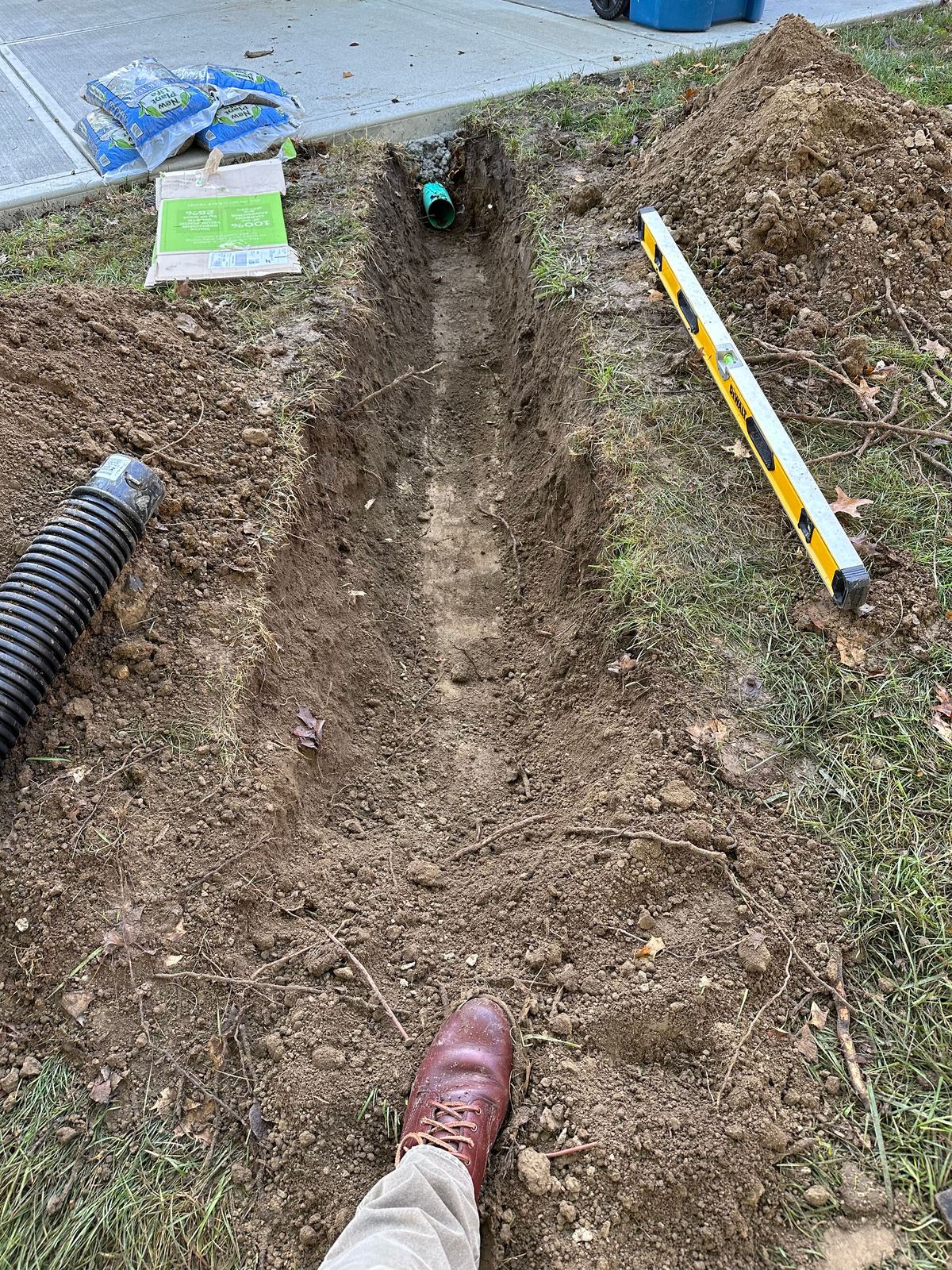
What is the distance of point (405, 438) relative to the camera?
427 cm

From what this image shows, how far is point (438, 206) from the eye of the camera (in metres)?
5.56

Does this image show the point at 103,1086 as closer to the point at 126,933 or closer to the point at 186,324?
the point at 126,933

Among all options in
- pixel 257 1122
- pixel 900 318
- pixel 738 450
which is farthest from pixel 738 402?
pixel 257 1122

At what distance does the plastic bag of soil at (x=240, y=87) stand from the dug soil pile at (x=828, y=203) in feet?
10.4

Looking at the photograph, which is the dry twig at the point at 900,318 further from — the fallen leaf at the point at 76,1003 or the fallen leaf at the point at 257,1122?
the fallen leaf at the point at 76,1003

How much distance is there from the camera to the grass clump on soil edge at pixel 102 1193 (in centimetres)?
180

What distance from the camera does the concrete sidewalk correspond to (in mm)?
5395

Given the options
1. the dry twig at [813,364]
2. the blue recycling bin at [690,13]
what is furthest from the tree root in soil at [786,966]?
the blue recycling bin at [690,13]

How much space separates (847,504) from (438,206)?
13.3 ft

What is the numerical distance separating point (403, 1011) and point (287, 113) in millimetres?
5660

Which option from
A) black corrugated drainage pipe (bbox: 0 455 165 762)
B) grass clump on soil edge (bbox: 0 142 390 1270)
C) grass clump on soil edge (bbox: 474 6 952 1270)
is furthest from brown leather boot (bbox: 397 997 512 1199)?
black corrugated drainage pipe (bbox: 0 455 165 762)

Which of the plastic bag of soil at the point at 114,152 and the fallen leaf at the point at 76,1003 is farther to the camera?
the plastic bag of soil at the point at 114,152

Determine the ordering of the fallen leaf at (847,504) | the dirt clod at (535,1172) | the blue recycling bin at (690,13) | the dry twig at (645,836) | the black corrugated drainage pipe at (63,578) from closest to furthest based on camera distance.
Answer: the dirt clod at (535,1172) → the dry twig at (645,836) → the black corrugated drainage pipe at (63,578) → the fallen leaf at (847,504) → the blue recycling bin at (690,13)

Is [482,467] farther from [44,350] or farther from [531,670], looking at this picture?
[44,350]
